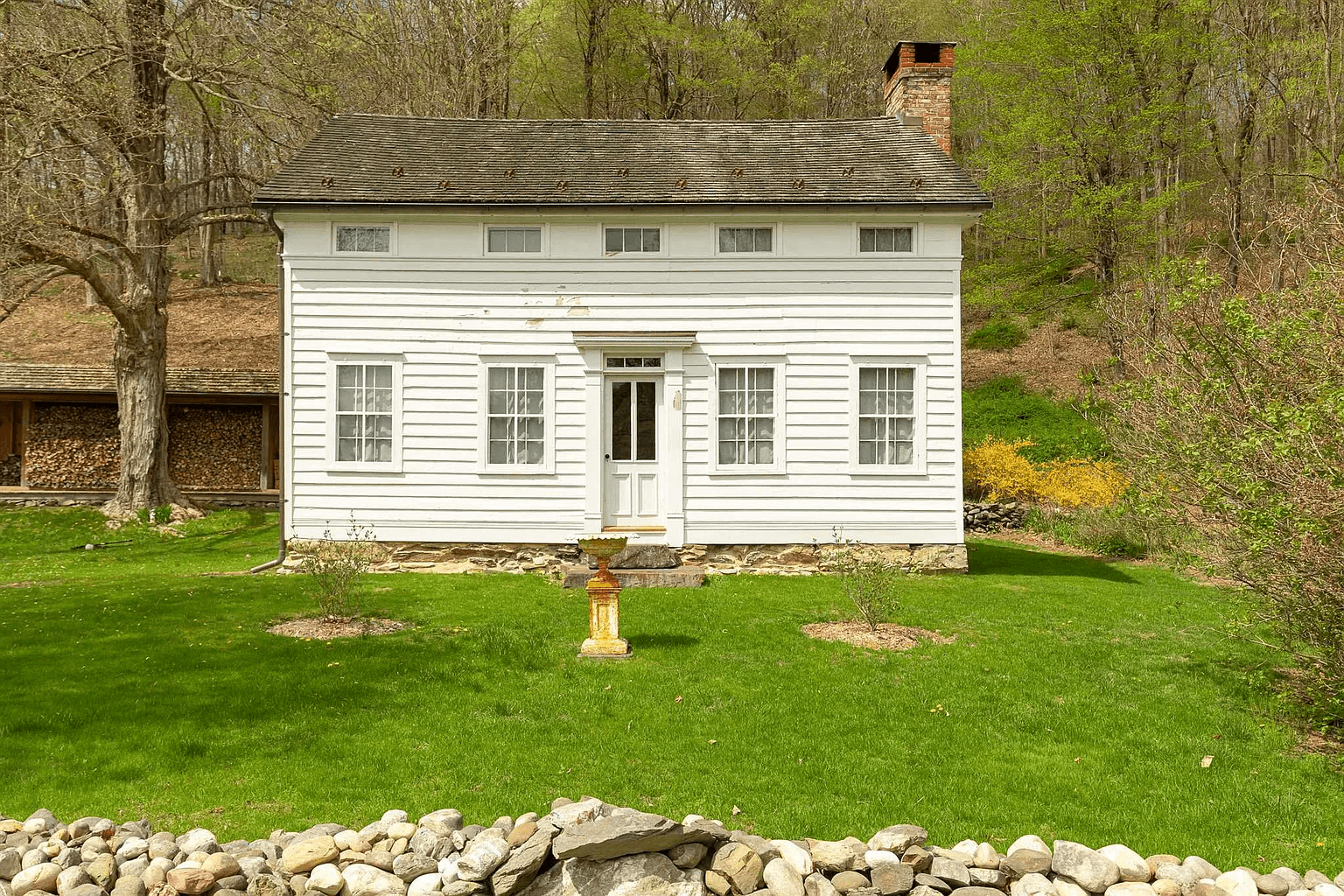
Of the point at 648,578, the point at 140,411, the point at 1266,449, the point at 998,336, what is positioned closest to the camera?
the point at 1266,449

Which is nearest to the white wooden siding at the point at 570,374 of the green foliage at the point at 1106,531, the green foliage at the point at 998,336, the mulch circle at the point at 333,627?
the mulch circle at the point at 333,627

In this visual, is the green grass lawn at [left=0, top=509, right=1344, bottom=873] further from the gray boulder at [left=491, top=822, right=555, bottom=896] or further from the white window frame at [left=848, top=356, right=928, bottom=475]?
the white window frame at [left=848, top=356, right=928, bottom=475]

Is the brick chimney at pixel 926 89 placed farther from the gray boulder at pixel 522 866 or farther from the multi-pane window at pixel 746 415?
the gray boulder at pixel 522 866

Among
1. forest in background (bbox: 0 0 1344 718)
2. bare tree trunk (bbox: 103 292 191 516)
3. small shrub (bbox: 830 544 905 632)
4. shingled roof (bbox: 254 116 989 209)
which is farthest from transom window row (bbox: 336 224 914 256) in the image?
bare tree trunk (bbox: 103 292 191 516)

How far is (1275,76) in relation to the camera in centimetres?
2264

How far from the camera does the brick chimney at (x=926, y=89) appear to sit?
51.2ft

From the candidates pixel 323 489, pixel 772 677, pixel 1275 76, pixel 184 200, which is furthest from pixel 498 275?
pixel 184 200

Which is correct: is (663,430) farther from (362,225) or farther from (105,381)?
(105,381)

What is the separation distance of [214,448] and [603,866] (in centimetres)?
2018

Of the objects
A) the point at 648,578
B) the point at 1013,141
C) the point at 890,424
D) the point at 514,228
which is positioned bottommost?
the point at 648,578

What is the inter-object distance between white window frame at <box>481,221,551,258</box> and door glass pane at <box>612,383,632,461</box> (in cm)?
235

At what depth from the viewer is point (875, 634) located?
9.63m

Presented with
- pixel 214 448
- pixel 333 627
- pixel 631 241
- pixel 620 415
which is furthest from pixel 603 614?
pixel 214 448

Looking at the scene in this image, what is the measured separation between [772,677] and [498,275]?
27.1 ft
